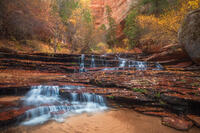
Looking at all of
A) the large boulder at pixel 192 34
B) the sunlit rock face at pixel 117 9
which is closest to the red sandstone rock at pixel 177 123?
the large boulder at pixel 192 34

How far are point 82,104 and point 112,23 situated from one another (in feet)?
85.6

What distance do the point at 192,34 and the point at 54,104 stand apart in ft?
33.6

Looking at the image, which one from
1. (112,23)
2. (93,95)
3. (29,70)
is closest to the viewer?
(93,95)

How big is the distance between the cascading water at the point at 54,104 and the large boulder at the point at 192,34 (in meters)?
7.67

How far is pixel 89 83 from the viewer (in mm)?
7379

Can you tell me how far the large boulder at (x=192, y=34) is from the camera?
7371mm

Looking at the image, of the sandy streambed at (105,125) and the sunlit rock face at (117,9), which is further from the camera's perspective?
the sunlit rock face at (117,9)

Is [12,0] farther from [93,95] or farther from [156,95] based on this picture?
[156,95]

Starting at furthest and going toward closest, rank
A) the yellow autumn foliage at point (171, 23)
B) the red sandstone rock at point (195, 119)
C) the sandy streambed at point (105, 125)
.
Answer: the yellow autumn foliage at point (171, 23)
the red sandstone rock at point (195, 119)
the sandy streambed at point (105, 125)

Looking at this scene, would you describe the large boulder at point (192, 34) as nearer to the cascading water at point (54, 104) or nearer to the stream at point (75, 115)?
the stream at point (75, 115)

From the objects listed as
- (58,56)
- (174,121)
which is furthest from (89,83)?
(58,56)

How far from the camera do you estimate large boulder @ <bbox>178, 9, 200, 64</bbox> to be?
737cm

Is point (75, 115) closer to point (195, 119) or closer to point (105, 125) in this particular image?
point (105, 125)

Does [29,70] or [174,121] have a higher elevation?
[29,70]
